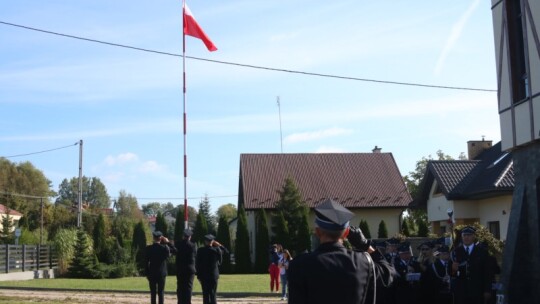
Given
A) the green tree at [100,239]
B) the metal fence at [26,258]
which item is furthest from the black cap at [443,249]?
the green tree at [100,239]

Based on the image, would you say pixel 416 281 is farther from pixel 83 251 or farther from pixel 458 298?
pixel 83 251

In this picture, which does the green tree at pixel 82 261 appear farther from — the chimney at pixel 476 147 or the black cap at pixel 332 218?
the black cap at pixel 332 218

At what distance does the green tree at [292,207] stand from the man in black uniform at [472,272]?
3054 centimetres

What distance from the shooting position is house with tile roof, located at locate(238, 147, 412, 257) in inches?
→ 1856

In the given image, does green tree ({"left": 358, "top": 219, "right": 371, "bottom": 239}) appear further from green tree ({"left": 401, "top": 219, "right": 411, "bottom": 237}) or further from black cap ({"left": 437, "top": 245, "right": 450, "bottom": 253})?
black cap ({"left": 437, "top": 245, "right": 450, "bottom": 253})

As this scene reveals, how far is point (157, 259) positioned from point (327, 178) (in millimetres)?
34188

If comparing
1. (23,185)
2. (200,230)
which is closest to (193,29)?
(200,230)

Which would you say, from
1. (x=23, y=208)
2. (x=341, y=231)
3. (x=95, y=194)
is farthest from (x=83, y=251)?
(x=95, y=194)

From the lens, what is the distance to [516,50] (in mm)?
15945

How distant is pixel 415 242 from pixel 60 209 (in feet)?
167

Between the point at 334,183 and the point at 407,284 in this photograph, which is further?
the point at 334,183

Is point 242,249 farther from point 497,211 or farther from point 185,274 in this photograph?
point 185,274

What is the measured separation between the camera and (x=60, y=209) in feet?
220

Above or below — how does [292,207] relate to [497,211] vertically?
above
